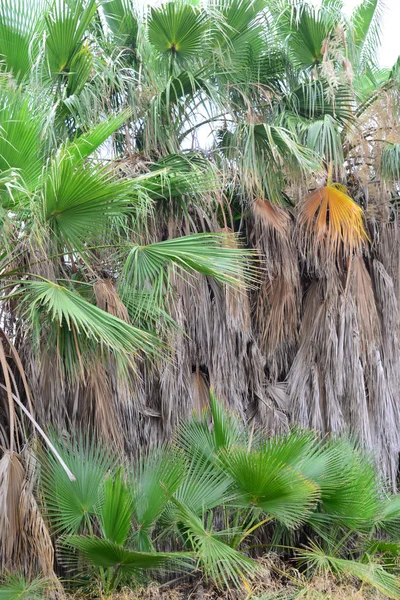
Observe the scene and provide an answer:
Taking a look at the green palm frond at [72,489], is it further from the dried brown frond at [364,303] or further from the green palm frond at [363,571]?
the dried brown frond at [364,303]

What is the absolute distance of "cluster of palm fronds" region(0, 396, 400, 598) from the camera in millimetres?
5973

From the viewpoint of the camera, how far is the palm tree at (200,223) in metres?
6.55

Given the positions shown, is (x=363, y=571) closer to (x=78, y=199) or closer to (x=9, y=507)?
(x=9, y=507)

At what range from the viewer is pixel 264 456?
6.28 meters

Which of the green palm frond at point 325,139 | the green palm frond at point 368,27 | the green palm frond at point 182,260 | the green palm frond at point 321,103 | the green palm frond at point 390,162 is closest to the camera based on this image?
the green palm frond at point 182,260

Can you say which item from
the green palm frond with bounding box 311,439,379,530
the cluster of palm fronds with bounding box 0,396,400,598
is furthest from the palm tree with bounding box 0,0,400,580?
the green palm frond with bounding box 311,439,379,530

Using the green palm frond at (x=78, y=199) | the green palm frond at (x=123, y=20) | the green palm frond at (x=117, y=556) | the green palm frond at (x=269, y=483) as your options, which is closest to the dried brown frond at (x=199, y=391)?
the green palm frond at (x=269, y=483)

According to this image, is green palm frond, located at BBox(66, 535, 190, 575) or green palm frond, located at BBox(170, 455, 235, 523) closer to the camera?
green palm frond, located at BBox(66, 535, 190, 575)

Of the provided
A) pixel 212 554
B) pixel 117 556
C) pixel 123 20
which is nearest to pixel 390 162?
pixel 123 20

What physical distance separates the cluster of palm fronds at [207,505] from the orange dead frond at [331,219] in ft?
7.41

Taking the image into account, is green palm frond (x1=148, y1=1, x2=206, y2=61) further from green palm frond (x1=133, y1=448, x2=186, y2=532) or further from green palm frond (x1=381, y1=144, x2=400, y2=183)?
green palm frond (x1=133, y1=448, x2=186, y2=532)

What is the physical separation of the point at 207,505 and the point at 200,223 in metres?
3.37

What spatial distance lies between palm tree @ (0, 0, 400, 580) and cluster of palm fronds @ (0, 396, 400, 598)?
0.51 metres

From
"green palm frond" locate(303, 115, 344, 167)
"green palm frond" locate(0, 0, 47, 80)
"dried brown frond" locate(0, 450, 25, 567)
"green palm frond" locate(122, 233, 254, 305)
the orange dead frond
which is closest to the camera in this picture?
"dried brown frond" locate(0, 450, 25, 567)
